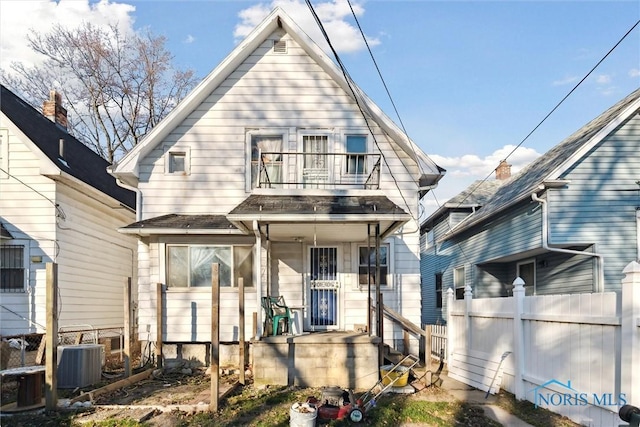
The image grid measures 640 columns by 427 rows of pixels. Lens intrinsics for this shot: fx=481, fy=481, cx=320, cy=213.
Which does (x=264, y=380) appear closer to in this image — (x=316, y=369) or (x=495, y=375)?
(x=316, y=369)

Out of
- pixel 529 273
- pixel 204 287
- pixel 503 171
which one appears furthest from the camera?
pixel 503 171

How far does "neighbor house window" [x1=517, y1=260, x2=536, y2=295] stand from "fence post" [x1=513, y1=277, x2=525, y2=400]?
7387 millimetres

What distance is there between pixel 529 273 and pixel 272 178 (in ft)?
29.1

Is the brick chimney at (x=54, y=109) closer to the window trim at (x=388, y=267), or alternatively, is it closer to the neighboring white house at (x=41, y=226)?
the neighboring white house at (x=41, y=226)

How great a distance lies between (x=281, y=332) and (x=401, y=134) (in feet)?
17.5

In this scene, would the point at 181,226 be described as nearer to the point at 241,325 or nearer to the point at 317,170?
the point at 241,325

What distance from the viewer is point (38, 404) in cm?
766

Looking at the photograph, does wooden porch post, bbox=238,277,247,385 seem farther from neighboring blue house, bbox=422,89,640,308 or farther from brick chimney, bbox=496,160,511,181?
brick chimney, bbox=496,160,511,181

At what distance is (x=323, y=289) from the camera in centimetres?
1170

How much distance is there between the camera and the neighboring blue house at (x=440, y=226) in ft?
65.8

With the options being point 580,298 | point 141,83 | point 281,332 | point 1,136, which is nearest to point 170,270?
point 281,332

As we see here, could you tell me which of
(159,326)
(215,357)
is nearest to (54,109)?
(159,326)

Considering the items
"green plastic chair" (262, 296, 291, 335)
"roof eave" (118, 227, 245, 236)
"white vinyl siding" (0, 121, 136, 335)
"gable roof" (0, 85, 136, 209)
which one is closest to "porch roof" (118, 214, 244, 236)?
"roof eave" (118, 227, 245, 236)

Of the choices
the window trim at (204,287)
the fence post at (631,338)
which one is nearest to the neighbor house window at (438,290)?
the window trim at (204,287)
